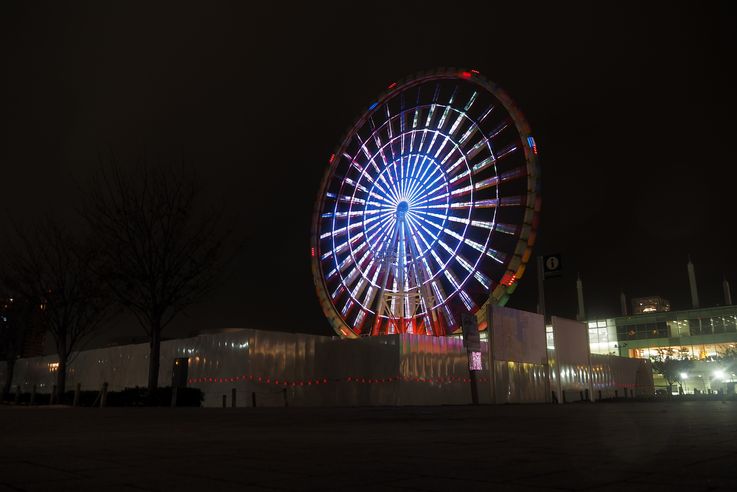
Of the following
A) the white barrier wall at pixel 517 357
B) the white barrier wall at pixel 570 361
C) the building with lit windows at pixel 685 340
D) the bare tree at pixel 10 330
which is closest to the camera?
the white barrier wall at pixel 517 357

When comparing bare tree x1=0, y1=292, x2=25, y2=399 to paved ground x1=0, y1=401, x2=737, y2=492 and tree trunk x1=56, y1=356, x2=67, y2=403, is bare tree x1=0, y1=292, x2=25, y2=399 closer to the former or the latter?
tree trunk x1=56, y1=356, x2=67, y2=403

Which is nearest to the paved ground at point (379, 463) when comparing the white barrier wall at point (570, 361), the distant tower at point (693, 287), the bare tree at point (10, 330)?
the white barrier wall at point (570, 361)

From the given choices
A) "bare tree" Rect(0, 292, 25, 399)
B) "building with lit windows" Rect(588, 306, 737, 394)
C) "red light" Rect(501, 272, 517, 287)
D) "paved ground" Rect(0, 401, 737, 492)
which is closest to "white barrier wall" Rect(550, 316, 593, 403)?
"red light" Rect(501, 272, 517, 287)

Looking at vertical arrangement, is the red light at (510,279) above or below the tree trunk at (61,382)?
above

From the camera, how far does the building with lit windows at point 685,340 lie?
62.2 meters

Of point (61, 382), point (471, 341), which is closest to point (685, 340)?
point (471, 341)

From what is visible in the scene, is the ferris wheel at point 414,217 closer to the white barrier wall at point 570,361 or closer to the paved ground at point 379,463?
the white barrier wall at point 570,361

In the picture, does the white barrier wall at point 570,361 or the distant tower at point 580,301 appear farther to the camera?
the distant tower at point 580,301

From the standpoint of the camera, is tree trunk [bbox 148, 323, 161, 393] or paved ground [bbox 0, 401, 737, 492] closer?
paved ground [bbox 0, 401, 737, 492]

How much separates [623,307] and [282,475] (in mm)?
91620

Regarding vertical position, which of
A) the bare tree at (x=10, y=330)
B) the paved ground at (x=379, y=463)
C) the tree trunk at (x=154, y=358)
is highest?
the bare tree at (x=10, y=330)

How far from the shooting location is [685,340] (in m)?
71.4

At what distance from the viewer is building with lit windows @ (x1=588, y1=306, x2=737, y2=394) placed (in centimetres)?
6222

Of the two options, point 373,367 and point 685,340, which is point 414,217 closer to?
point 373,367
